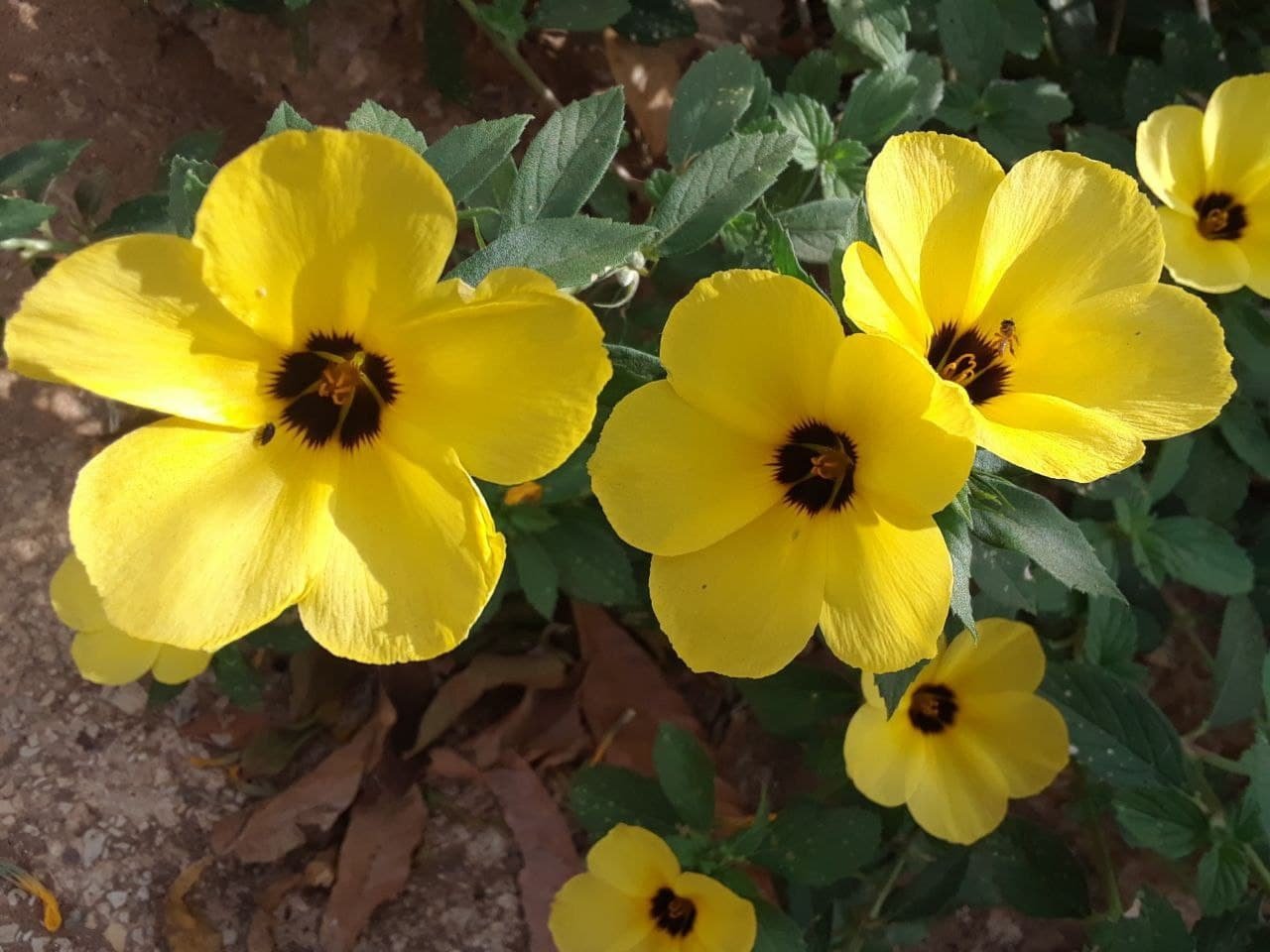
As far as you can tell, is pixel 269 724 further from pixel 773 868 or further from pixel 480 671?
pixel 773 868

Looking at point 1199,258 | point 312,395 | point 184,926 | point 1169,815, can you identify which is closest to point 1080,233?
point 1199,258

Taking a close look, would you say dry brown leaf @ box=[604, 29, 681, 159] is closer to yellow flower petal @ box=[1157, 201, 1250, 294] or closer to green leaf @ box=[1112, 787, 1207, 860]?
yellow flower petal @ box=[1157, 201, 1250, 294]

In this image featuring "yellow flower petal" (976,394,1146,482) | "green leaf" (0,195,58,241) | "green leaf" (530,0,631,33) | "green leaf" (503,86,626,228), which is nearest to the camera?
"yellow flower petal" (976,394,1146,482)

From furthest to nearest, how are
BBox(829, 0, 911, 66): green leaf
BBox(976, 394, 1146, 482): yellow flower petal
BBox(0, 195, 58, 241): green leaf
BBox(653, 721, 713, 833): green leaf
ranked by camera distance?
BBox(829, 0, 911, 66): green leaf
BBox(653, 721, 713, 833): green leaf
BBox(0, 195, 58, 241): green leaf
BBox(976, 394, 1146, 482): yellow flower petal

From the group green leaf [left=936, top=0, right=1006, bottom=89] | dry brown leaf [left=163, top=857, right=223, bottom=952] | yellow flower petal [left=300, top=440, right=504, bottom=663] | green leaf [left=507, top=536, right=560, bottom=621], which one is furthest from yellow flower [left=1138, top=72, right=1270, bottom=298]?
dry brown leaf [left=163, top=857, right=223, bottom=952]

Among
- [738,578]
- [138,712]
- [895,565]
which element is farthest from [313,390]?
[138,712]

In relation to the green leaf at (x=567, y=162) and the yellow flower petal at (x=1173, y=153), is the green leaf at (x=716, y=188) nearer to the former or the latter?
the green leaf at (x=567, y=162)

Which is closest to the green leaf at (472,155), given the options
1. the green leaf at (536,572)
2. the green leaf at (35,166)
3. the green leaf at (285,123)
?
the green leaf at (285,123)
